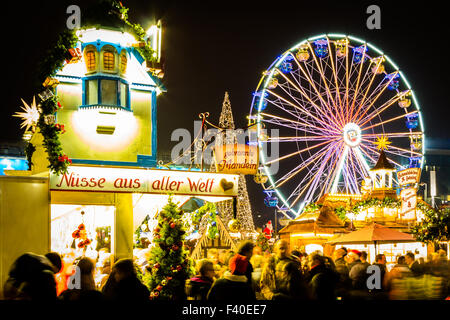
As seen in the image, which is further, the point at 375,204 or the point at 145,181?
the point at 375,204

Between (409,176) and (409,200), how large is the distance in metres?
5.23

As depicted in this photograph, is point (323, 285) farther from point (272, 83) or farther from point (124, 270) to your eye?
point (272, 83)

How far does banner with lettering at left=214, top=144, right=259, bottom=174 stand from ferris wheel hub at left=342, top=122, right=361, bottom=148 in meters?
14.6

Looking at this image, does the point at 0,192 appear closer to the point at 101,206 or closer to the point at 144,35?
the point at 101,206

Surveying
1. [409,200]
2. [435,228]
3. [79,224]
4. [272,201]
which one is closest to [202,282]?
[79,224]

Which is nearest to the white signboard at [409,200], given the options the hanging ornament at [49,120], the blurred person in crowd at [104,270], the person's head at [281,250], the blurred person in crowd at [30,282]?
the blurred person in crowd at [104,270]

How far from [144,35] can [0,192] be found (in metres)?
5.33

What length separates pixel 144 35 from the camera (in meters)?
13.3

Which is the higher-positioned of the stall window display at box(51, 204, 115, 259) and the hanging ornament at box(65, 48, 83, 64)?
the hanging ornament at box(65, 48, 83, 64)

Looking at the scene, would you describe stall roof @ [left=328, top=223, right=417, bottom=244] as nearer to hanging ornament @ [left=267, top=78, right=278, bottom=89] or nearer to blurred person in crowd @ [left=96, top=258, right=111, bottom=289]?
blurred person in crowd @ [left=96, top=258, right=111, bottom=289]

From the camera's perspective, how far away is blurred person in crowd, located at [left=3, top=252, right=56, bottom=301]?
4520 millimetres

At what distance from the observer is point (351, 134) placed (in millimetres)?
27359

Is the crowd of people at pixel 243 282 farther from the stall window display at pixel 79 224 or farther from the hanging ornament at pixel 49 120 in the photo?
the stall window display at pixel 79 224

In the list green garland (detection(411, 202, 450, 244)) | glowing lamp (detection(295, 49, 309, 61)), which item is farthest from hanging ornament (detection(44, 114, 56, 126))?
glowing lamp (detection(295, 49, 309, 61))
